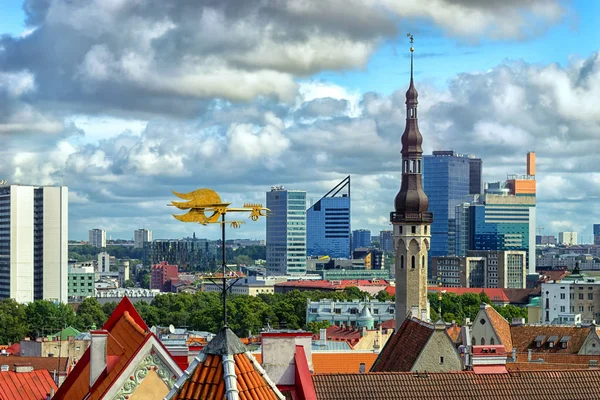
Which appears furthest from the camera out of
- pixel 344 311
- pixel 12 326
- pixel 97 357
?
pixel 344 311

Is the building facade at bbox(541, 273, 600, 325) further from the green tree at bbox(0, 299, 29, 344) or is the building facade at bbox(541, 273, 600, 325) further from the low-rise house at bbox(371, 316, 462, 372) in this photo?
the low-rise house at bbox(371, 316, 462, 372)

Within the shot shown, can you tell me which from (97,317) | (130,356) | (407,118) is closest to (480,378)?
(130,356)

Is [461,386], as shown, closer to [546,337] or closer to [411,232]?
[546,337]

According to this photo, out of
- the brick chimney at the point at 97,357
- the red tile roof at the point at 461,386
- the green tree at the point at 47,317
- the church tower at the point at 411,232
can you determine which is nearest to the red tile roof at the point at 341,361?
the church tower at the point at 411,232

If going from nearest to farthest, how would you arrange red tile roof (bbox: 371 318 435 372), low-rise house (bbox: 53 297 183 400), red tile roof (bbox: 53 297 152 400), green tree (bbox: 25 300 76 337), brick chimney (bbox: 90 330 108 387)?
low-rise house (bbox: 53 297 183 400) < red tile roof (bbox: 53 297 152 400) < brick chimney (bbox: 90 330 108 387) < red tile roof (bbox: 371 318 435 372) < green tree (bbox: 25 300 76 337)

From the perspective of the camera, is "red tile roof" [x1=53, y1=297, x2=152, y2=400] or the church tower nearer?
"red tile roof" [x1=53, y1=297, x2=152, y2=400]

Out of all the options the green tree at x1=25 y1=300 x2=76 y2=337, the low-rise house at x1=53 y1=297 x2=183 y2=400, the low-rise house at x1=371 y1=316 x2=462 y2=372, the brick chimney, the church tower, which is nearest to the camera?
the low-rise house at x1=53 y1=297 x2=183 y2=400

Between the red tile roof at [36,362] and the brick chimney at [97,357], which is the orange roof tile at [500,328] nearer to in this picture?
the red tile roof at [36,362]

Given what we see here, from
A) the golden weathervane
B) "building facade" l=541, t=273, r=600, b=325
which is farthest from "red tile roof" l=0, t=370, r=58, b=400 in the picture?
"building facade" l=541, t=273, r=600, b=325

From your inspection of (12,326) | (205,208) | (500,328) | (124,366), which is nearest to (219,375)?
(205,208)
